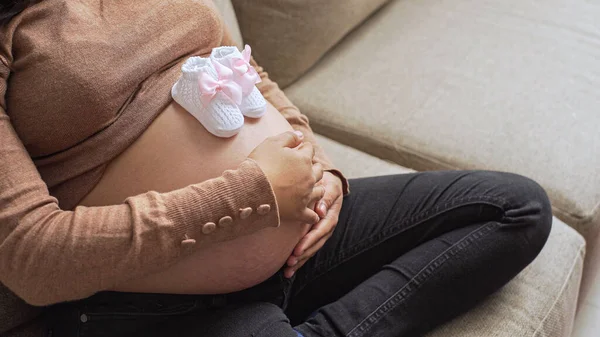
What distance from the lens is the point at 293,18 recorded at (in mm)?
1557

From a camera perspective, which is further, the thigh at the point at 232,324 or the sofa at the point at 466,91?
the sofa at the point at 466,91

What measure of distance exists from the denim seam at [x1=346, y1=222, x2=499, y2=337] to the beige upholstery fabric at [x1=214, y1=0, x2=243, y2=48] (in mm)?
728

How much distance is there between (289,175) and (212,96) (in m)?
0.16

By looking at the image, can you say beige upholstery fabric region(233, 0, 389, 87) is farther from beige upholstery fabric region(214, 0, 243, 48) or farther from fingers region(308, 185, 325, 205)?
fingers region(308, 185, 325, 205)

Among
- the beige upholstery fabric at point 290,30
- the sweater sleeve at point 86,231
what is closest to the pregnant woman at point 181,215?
the sweater sleeve at point 86,231

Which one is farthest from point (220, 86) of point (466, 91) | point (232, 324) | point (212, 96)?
point (466, 91)

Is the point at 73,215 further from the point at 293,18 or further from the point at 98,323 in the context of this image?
the point at 293,18

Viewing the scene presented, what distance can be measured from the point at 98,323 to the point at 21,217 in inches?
7.8

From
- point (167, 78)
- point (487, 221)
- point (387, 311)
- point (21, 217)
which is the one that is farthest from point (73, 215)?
point (487, 221)

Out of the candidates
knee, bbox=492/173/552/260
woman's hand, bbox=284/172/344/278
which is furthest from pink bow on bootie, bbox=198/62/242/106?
knee, bbox=492/173/552/260

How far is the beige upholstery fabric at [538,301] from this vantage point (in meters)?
1.01

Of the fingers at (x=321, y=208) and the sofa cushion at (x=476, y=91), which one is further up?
the fingers at (x=321, y=208)

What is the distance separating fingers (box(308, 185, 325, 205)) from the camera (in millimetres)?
933

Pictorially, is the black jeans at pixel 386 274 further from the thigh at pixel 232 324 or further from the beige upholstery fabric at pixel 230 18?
the beige upholstery fabric at pixel 230 18
